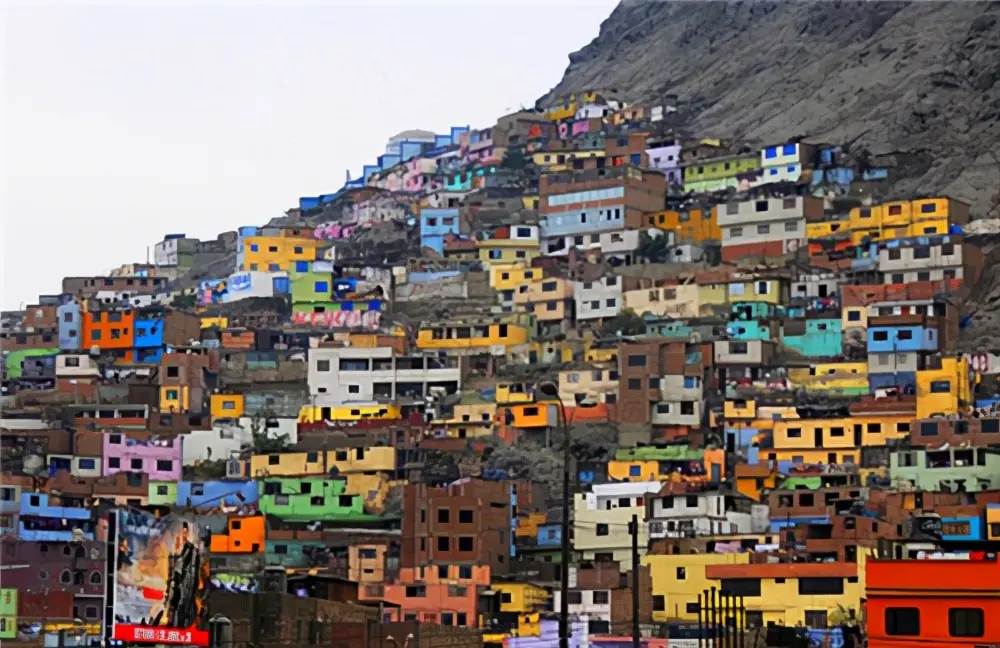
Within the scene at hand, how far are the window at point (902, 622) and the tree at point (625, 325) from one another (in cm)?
5187

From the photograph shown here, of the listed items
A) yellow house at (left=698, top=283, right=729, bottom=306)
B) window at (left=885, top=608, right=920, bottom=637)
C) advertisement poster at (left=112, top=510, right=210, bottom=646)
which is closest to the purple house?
yellow house at (left=698, top=283, right=729, bottom=306)

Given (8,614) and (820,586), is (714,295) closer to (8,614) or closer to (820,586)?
(820,586)

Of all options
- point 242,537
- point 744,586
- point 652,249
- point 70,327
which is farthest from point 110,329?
point 744,586

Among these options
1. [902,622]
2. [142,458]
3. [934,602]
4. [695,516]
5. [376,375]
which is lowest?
[902,622]

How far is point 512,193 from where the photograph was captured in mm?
110438

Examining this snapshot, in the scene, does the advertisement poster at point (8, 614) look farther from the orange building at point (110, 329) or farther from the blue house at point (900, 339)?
the orange building at point (110, 329)

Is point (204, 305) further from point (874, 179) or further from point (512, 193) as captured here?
point (874, 179)

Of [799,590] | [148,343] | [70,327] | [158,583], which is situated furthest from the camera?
[70,327]

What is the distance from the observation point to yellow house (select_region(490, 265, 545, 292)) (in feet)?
312

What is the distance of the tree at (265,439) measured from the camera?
8306 cm

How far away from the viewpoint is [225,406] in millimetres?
87938

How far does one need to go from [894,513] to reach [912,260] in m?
22.0

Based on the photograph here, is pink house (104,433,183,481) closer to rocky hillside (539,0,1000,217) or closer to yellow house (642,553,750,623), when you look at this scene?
yellow house (642,553,750,623)

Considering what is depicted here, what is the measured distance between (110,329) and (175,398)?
7.80 metres
